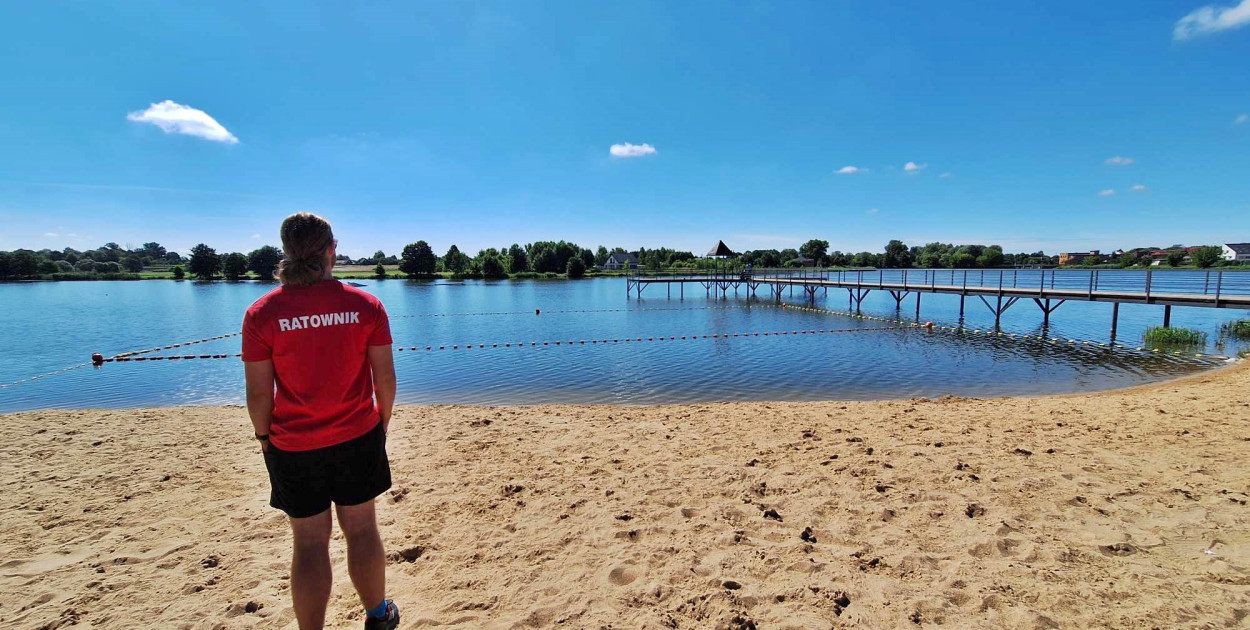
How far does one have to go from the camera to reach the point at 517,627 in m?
2.72

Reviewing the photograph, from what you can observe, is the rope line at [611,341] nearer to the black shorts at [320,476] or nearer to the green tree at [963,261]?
the black shorts at [320,476]

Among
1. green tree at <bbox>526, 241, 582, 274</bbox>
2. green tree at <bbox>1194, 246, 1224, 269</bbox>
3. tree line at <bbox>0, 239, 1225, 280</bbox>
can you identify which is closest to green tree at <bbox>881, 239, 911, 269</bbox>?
tree line at <bbox>0, 239, 1225, 280</bbox>

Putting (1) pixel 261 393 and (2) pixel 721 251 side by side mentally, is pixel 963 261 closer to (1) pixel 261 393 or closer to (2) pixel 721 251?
(2) pixel 721 251

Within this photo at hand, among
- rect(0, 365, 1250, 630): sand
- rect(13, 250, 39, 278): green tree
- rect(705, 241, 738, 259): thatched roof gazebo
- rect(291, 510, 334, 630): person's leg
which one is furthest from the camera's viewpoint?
rect(13, 250, 39, 278): green tree

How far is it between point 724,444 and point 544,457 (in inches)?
83.2

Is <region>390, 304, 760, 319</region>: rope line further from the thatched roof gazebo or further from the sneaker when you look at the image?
the sneaker

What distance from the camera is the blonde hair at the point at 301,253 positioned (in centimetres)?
217

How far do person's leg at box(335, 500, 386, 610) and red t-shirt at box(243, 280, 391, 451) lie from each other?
0.39 metres

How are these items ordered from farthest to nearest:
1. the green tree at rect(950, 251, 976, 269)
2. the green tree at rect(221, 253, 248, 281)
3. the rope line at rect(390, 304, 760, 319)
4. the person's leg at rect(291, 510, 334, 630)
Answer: the green tree at rect(221, 253, 248, 281)
the green tree at rect(950, 251, 976, 269)
the rope line at rect(390, 304, 760, 319)
the person's leg at rect(291, 510, 334, 630)

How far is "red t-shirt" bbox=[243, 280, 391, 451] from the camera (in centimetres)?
208

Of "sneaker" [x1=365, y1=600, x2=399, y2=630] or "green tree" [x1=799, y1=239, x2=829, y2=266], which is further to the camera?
"green tree" [x1=799, y1=239, x2=829, y2=266]

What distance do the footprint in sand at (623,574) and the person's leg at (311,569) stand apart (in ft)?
5.26

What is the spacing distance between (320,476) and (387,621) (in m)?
0.94

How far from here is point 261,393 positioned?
2.15 m
